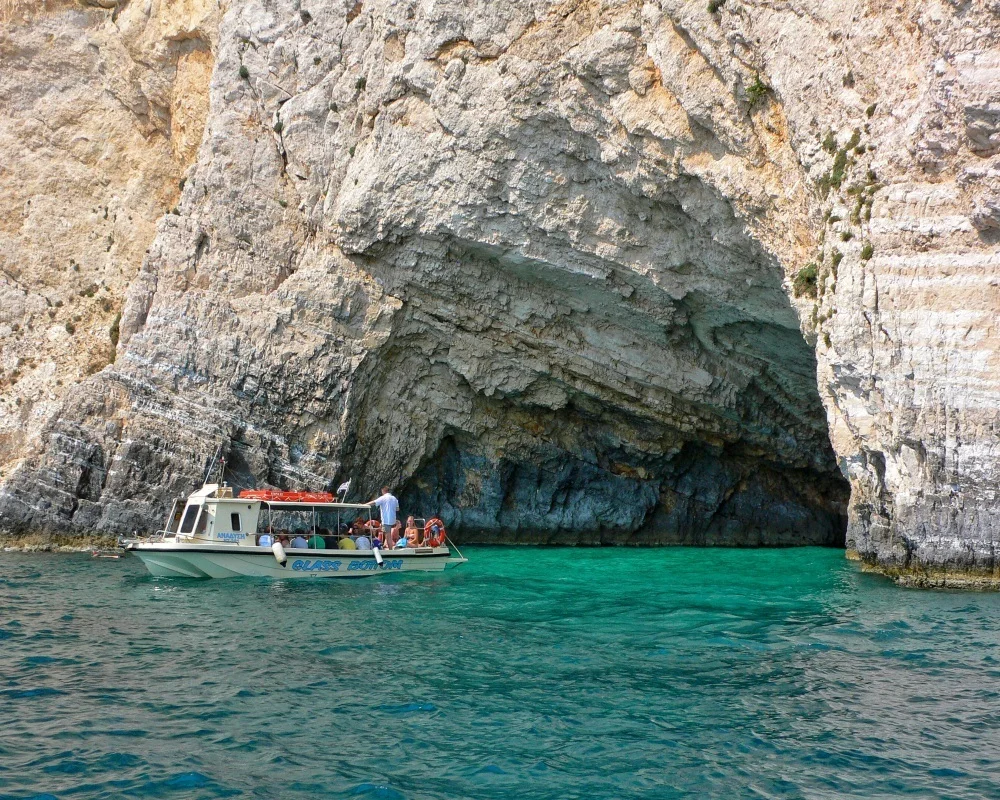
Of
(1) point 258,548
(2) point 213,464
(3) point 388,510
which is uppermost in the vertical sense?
(2) point 213,464

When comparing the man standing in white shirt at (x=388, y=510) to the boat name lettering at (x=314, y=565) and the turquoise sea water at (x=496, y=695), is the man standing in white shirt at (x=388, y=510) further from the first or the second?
the turquoise sea water at (x=496, y=695)

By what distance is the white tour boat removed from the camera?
18.6 m

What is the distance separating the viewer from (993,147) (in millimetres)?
15531

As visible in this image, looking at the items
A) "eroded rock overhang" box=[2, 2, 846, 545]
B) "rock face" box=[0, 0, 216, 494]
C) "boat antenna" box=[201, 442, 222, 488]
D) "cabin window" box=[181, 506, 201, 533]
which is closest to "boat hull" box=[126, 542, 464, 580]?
"cabin window" box=[181, 506, 201, 533]

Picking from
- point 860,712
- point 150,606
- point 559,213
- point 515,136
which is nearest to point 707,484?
point 559,213

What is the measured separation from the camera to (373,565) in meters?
20.2

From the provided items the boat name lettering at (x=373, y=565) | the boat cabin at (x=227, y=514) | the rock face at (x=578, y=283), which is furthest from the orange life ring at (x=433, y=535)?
the rock face at (x=578, y=283)

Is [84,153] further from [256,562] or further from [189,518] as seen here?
[256,562]

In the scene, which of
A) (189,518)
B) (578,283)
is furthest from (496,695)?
(578,283)

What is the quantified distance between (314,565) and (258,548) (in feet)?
4.05

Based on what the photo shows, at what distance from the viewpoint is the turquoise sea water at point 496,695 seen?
7219mm

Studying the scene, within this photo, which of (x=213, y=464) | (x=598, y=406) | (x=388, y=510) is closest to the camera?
(x=388, y=510)

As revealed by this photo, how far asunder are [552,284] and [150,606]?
13.5 m

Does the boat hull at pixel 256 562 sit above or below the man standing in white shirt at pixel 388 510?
below
